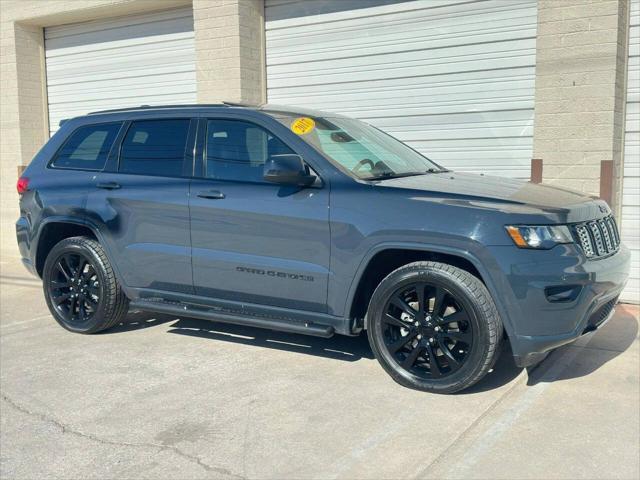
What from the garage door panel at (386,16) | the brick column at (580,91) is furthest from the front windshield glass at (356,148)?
the garage door panel at (386,16)

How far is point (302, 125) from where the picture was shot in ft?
16.9

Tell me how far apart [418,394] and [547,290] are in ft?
3.51

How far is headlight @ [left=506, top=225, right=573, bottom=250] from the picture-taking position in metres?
4.12

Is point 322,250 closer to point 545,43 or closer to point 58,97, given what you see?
point 545,43

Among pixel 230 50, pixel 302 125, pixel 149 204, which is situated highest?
pixel 230 50

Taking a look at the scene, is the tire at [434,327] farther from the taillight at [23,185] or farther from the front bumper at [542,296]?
the taillight at [23,185]

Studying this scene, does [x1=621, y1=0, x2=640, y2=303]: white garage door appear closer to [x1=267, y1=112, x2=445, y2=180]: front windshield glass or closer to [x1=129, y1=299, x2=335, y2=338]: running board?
[x1=267, y1=112, x2=445, y2=180]: front windshield glass

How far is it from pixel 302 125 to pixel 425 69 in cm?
342

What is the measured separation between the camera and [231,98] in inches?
365

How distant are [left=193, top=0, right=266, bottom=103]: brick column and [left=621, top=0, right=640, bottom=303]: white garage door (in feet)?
15.0

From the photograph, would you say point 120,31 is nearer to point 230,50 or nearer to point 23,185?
point 230,50

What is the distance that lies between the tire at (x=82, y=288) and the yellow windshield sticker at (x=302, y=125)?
1980mm

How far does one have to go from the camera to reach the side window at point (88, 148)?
5891 mm

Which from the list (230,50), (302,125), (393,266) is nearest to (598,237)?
(393,266)
